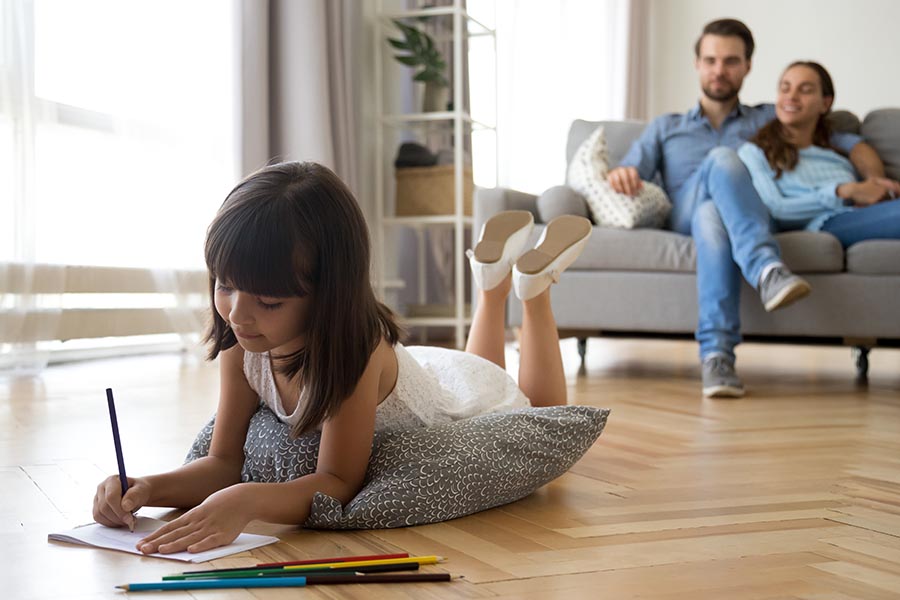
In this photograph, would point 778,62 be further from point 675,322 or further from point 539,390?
point 539,390

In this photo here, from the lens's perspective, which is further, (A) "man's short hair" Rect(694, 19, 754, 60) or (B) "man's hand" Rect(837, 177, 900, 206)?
(A) "man's short hair" Rect(694, 19, 754, 60)

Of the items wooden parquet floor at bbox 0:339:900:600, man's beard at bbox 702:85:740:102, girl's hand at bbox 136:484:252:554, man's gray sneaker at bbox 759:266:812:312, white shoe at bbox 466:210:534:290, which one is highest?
man's beard at bbox 702:85:740:102

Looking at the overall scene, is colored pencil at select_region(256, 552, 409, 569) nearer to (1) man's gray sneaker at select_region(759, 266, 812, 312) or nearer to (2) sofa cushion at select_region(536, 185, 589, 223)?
(1) man's gray sneaker at select_region(759, 266, 812, 312)

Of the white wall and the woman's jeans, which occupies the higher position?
the white wall

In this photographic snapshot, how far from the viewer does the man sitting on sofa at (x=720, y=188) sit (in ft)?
8.32

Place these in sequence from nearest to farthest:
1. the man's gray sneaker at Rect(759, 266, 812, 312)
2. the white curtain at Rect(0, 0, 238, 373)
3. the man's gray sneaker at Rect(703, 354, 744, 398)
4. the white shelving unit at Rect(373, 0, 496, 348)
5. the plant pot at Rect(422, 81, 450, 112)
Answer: the man's gray sneaker at Rect(759, 266, 812, 312) < the man's gray sneaker at Rect(703, 354, 744, 398) < the white curtain at Rect(0, 0, 238, 373) < the white shelving unit at Rect(373, 0, 496, 348) < the plant pot at Rect(422, 81, 450, 112)

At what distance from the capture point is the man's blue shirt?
127 inches

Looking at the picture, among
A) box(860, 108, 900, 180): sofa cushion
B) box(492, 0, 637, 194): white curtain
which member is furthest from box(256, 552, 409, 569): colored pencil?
box(492, 0, 637, 194): white curtain

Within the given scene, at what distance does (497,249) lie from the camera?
1.90 metres

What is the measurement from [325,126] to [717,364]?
1819mm

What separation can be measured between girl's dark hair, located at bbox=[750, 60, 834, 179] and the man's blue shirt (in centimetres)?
10

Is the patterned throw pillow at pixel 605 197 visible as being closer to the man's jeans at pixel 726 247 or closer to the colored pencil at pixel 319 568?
the man's jeans at pixel 726 247

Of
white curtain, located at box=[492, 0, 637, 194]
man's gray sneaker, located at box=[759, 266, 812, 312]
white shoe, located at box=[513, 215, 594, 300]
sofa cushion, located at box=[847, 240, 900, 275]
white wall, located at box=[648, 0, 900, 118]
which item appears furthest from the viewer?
white wall, located at box=[648, 0, 900, 118]

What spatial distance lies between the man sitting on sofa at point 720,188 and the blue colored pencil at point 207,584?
1.75m
